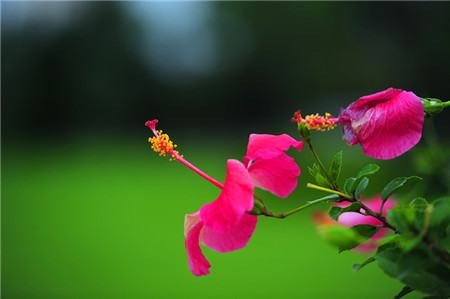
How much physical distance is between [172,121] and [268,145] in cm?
1399

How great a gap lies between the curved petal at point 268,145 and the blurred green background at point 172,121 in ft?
2.06

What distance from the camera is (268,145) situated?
1.65 ft

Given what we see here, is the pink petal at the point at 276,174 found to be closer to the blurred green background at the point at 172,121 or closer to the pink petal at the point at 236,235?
the pink petal at the point at 236,235

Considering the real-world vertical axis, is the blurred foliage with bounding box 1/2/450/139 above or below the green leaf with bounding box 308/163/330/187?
above

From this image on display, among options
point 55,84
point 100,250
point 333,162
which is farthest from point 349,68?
point 333,162

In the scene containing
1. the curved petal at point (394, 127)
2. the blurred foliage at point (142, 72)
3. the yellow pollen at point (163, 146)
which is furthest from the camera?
the blurred foliage at point (142, 72)

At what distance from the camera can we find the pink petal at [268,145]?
497mm

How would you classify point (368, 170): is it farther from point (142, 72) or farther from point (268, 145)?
point (142, 72)

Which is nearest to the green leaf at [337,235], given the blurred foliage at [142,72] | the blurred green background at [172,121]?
the blurred green background at [172,121]

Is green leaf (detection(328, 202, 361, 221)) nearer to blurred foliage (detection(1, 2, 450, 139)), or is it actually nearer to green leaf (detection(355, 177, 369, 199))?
green leaf (detection(355, 177, 369, 199))

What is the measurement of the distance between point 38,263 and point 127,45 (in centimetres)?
1169

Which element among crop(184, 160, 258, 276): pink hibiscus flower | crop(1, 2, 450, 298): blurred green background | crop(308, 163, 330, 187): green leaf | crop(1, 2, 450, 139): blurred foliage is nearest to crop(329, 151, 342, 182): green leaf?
crop(308, 163, 330, 187): green leaf

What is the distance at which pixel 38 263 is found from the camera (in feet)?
13.3

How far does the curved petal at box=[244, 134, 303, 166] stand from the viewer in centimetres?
50
